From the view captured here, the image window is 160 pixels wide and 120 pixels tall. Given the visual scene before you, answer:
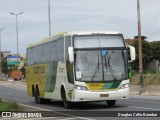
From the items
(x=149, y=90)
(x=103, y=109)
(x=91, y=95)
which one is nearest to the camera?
(x=91, y=95)

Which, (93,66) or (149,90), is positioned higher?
(93,66)

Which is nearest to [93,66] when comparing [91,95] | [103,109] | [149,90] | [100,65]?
[100,65]

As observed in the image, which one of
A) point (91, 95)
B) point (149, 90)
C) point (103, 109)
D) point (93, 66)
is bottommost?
point (149, 90)

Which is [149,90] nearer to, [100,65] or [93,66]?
[100,65]

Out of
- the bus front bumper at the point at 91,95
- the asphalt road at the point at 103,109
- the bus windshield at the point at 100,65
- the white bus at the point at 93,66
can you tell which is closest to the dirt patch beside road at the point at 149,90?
the asphalt road at the point at 103,109

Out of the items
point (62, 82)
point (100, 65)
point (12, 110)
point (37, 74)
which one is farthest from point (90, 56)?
point (37, 74)

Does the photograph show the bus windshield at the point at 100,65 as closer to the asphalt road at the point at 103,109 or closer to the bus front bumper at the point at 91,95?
the bus front bumper at the point at 91,95

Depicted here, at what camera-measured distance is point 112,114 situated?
18.5 meters

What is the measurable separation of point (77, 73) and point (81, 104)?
5.01 meters

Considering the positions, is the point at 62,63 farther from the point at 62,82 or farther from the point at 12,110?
the point at 12,110

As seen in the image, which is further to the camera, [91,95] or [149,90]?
[149,90]

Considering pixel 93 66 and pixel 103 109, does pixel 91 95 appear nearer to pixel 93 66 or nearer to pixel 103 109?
pixel 103 109

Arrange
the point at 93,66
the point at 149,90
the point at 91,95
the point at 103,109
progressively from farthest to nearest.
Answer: the point at 149,90
the point at 103,109
the point at 93,66
the point at 91,95

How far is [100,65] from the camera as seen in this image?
21.0 meters
